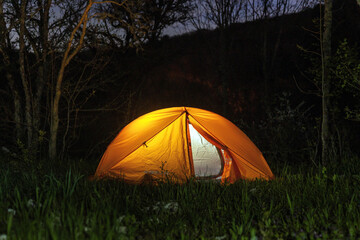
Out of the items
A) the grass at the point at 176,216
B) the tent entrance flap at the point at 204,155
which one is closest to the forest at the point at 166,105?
the grass at the point at 176,216

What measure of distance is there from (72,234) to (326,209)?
2432mm

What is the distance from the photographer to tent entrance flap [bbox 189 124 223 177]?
257 inches

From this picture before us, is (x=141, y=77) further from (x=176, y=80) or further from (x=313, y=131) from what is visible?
(x=313, y=131)

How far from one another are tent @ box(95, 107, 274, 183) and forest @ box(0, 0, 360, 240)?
0.59 meters

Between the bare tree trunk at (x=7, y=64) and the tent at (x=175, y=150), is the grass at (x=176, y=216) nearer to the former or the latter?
the tent at (x=175, y=150)

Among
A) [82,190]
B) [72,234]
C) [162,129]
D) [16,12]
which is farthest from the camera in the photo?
[16,12]

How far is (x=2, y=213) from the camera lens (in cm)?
284

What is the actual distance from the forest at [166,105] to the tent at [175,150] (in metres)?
0.59

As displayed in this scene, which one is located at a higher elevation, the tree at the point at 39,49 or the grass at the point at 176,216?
the tree at the point at 39,49

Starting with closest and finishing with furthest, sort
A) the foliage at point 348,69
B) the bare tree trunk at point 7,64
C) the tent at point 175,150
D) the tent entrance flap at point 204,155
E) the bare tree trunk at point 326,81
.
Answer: the tent at point 175,150, the foliage at point 348,69, the tent entrance flap at point 204,155, the bare tree trunk at point 326,81, the bare tree trunk at point 7,64

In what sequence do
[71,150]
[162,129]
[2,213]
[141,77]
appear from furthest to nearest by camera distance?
[141,77], [71,150], [162,129], [2,213]

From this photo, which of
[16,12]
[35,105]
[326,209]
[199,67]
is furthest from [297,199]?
[199,67]

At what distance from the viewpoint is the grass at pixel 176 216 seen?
2.62 m

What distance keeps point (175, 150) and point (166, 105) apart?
39.2 feet
